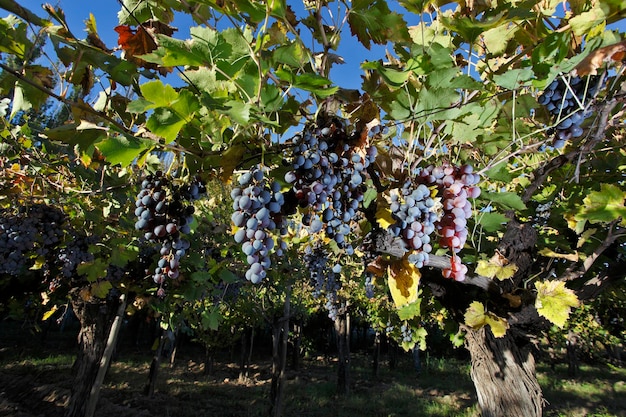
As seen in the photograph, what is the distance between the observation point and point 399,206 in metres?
1.38

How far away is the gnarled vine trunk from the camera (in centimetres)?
235

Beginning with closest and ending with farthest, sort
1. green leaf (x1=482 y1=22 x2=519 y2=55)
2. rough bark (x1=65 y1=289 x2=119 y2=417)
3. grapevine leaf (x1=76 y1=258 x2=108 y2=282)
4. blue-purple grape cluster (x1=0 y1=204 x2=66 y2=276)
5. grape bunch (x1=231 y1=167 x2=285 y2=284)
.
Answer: grape bunch (x1=231 y1=167 x2=285 y2=284) → green leaf (x1=482 y1=22 x2=519 y2=55) → grapevine leaf (x1=76 y1=258 x2=108 y2=282) → blue-purple grape cluster (x1=0 y1=204 x2=66 y2=276) → rough bark (x1=65 y1=289 x2=119 y2=417)

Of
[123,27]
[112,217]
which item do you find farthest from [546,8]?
[112,217]

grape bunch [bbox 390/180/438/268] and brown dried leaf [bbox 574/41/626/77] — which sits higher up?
brown dried leaf [bbox 574/41/626/77]

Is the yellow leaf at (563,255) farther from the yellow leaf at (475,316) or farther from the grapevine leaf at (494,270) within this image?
the yellow leaf at (475,316)

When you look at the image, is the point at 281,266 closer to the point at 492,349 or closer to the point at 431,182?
the point at 492,349

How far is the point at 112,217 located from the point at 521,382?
14.1 feet

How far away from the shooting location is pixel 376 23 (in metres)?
1.31

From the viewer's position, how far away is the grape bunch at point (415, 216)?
1.34 m

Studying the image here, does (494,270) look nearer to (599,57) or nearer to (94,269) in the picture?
(599,57)

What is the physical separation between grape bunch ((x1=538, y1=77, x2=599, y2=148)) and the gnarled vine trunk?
155cm

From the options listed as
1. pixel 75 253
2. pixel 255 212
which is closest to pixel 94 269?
pixel 75 253

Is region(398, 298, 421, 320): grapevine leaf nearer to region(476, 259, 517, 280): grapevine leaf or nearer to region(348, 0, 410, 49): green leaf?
region(476, 259, 517, 280): grapevine leaf

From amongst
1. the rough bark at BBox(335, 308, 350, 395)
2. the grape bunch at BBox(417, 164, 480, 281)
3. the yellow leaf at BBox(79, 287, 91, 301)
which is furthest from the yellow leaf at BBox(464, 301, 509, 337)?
the rough bark at BBox(335, 308, 350, 395)
